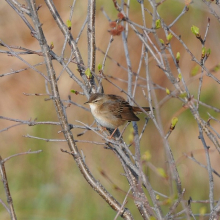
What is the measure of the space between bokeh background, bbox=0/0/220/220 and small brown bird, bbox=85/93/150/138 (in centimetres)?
252

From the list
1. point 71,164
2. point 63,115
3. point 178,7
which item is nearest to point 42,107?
point 71,164

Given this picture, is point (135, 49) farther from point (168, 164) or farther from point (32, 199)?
point (168, 164)

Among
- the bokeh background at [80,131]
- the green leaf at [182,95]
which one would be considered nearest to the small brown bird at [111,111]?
the green leaf at [182,95]

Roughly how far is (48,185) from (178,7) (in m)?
3.97

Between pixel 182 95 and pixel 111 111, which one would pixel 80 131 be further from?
pixel 182 95

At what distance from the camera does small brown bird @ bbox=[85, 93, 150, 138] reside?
4.36 metres

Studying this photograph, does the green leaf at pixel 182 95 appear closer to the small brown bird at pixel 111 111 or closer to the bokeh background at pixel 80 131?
the small brown bird at pixel 111 111

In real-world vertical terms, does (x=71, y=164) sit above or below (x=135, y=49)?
below

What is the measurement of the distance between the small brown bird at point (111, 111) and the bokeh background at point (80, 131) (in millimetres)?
2518

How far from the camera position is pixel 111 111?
4816 millimetres

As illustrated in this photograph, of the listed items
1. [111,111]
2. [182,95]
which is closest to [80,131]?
[111,111]

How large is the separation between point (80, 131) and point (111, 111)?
3.66 meters

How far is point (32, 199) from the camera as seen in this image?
712 cm

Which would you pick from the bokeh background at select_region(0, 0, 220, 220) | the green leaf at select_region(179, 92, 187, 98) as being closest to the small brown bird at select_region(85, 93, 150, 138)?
the green leaf at select_region(179, 92, 187, 98)
